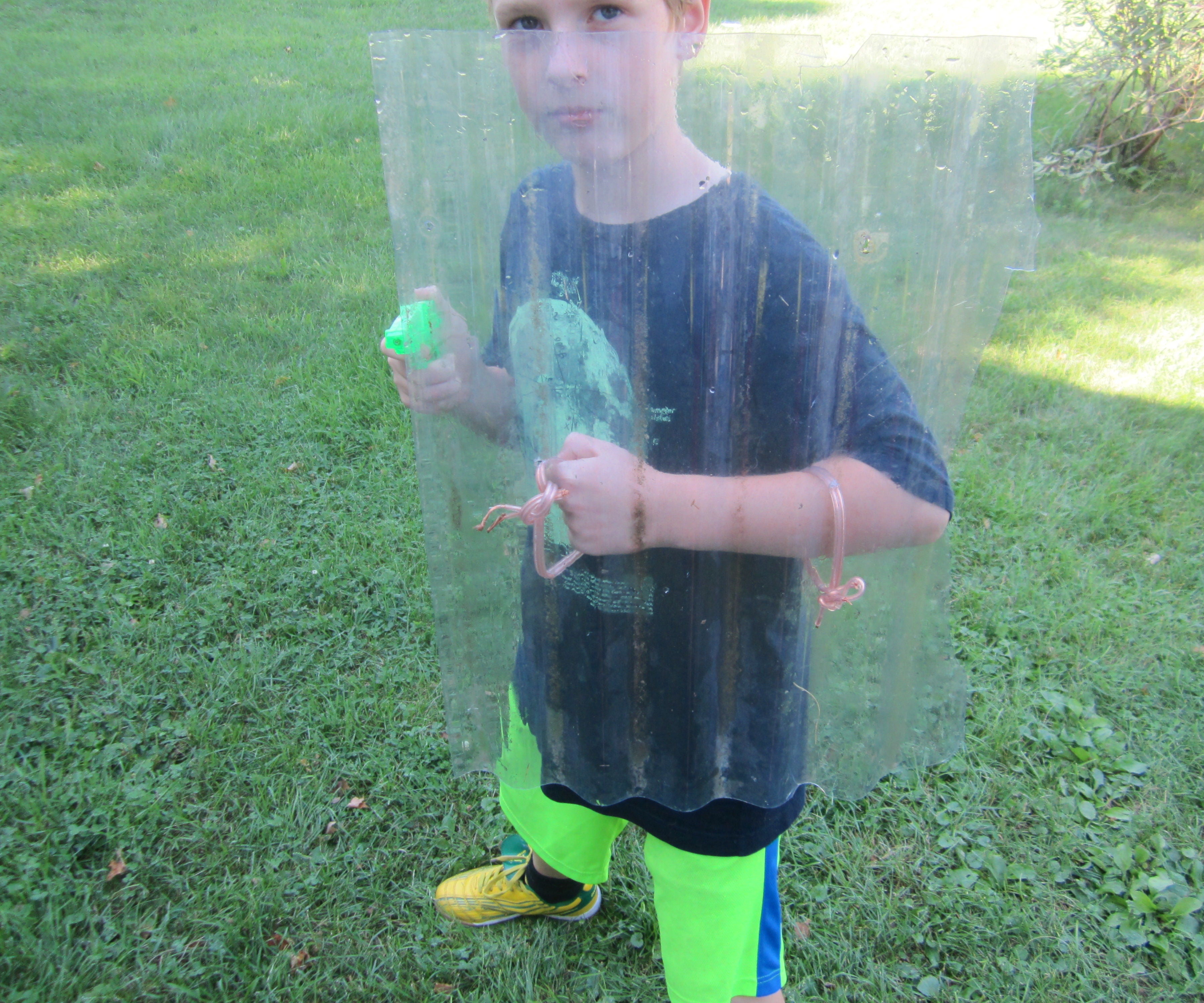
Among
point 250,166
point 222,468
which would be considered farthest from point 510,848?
point 250,166

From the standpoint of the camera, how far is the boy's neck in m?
0.93

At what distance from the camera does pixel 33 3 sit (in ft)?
28.9

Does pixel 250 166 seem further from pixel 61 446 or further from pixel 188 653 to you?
pixel 188 653

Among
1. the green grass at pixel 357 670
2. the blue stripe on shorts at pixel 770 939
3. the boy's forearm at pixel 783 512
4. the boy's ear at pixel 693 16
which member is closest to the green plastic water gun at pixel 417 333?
the boy's forearm at pixel 783 512

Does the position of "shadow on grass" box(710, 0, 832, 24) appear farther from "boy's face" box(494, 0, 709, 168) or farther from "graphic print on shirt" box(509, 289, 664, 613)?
"graphic print on shirt" box(509, 289, 664, 613)

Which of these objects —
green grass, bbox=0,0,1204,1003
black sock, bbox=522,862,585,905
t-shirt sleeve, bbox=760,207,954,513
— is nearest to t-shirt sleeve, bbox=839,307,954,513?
t-shirt sleeve, bbox=760,207,954,513

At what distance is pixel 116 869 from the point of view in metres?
2.05

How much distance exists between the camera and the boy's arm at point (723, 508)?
38.2 inches

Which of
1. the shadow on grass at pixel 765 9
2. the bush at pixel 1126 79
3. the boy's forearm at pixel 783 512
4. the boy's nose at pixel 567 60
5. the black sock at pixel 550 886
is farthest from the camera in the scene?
the shadow on grass at pixel 765 9

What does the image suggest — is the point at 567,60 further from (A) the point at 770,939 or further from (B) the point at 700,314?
(A) the point at 770,939

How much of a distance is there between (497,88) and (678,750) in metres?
A: 0.88

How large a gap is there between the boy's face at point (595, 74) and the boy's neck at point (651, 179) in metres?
0.01

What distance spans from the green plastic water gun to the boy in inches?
0.6

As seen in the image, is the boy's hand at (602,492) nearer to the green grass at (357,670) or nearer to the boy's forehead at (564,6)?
the boy's forehead at (564,6)
